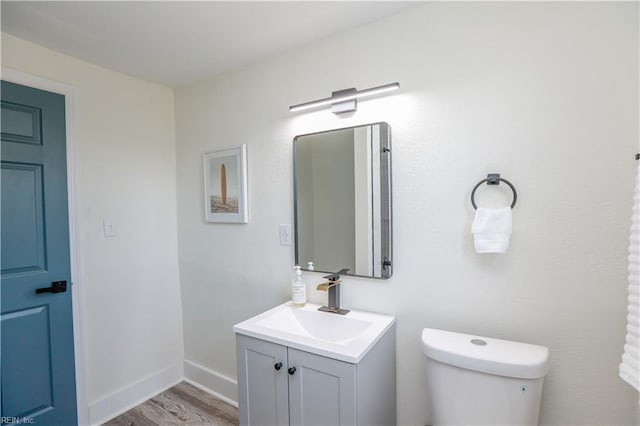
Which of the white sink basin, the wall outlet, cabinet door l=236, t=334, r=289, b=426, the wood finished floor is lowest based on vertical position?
the wood finished floor

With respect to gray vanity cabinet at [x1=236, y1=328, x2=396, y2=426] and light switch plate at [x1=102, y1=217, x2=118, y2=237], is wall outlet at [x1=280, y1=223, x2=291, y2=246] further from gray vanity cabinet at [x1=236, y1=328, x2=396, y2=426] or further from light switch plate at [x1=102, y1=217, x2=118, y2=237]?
light switch plate at [x1=102, y1=217, x2=118, y2=237]

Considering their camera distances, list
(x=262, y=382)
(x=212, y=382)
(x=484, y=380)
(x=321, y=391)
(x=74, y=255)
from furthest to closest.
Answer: (x=212, y=382), (x=74, y=255), (x=262, y=382), (x=321, y=391), (x=484, y=380)

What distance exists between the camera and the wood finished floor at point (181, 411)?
1981 millimetres

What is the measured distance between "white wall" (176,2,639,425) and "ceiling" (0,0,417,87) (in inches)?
5.6

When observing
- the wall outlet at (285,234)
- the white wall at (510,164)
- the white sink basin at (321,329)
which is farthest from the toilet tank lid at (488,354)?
the wall outlet at (285,234)

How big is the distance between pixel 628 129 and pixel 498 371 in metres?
1.00

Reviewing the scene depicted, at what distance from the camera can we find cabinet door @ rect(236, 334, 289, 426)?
133 centimetres

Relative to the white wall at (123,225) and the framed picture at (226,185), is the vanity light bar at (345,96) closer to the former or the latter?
the framed picture at (226,185)

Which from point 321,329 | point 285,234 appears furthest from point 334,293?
point 285,234

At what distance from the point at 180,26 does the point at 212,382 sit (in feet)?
7.69

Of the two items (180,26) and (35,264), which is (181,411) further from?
(180,26)

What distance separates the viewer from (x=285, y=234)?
1902mm

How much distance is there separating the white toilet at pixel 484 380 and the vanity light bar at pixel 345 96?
116 centimetres

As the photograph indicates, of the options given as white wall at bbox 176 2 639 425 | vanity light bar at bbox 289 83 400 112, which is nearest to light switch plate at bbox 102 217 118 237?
white wall at bbox 176 2 639 425
